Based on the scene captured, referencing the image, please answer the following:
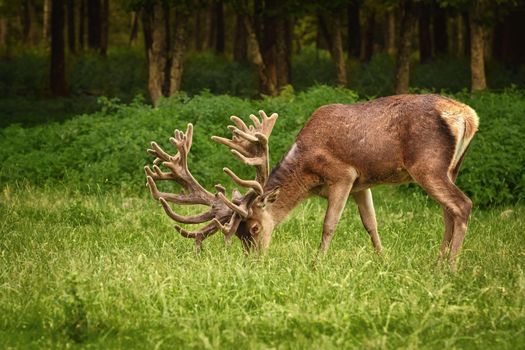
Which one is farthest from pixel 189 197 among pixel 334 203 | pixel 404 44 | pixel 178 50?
pixel 404 44

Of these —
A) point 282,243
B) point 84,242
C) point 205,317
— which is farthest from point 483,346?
point 84,242

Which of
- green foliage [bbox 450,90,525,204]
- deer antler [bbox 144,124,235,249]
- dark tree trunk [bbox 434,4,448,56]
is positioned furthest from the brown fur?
dark tree trunk [bbox 434,4,448,56]

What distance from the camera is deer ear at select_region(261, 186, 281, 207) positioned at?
30.1 ft

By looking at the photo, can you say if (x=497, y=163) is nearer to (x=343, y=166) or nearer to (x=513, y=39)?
(x=343, y=166)

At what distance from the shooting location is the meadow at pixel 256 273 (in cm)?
649

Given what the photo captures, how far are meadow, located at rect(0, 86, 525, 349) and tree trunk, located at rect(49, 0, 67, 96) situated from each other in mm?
12766

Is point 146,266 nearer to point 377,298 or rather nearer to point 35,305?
point 35,305

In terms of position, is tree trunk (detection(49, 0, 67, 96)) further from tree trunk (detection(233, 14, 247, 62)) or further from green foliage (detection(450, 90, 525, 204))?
green foliage (detection(450, 90, 525, 204))

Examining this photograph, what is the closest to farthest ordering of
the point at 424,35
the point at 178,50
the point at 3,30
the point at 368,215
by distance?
1. the point at 368,215
2. the point at 178,50
3. the point at 424,35
4. the point at 3,30

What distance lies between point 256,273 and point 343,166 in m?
1.89

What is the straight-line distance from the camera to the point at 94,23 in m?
34.9

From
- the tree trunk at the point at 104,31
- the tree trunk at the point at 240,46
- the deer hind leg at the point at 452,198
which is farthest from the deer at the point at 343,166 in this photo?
the tree trunk at the point at 104,31

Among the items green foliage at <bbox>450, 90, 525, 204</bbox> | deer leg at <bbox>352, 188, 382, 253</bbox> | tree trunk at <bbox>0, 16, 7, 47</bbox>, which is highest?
deer leg at <bbox>352, 188, 382, 253</bbox>

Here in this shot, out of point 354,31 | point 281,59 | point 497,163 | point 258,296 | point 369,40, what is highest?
point 258,296
